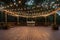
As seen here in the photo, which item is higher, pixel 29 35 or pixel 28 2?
pixel 28 2

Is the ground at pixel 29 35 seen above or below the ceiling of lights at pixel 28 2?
below

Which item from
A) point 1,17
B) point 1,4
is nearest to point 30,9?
point 1,17

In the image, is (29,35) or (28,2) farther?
(28,2)

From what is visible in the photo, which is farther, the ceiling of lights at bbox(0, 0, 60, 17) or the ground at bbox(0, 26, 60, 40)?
the ceiling of lights at bbox(0, 0, 60, 17)

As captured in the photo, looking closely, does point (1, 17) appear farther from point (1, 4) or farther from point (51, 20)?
point (1, 4)

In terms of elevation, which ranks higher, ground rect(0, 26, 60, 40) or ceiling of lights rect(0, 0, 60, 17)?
ceiling of lights rect(0, 0, 60, 17)

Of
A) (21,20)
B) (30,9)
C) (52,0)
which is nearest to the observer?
(52,0)

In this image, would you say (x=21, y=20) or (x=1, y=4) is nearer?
(x=1, y=4)

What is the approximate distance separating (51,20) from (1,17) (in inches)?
368

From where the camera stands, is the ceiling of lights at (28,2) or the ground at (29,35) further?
the ceiling of lights at (28,2)

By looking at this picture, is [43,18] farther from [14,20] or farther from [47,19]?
[14,20]

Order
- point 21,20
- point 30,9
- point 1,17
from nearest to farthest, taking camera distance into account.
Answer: point 30,9 → point 1,17 → point 21,20

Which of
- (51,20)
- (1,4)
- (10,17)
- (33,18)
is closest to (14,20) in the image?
(10,17)

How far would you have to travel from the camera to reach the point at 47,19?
4094 centimetres
